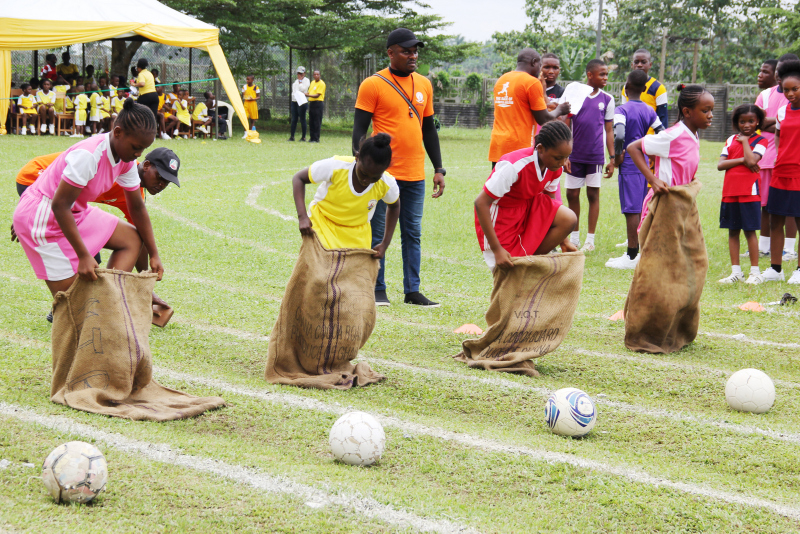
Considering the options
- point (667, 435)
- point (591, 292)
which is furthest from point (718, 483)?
point (591, 292)

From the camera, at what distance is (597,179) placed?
9.92 metres

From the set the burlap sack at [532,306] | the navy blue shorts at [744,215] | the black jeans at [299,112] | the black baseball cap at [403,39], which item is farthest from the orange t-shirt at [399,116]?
the black jeans at [299,112]

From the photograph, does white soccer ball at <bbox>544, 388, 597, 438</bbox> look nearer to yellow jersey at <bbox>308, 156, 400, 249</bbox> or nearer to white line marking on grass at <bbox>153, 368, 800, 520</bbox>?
white line marking on grass at <bbox>153, 368, 800, 520</bbox>

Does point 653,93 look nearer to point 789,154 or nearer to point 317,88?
point 789,154

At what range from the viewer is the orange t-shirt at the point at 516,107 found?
851cm

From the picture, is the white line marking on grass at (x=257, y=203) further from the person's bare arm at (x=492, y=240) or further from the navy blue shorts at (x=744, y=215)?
the person's bare arm at (x=492, y=240)

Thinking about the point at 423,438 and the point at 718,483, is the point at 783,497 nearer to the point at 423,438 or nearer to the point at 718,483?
the point at 718,483

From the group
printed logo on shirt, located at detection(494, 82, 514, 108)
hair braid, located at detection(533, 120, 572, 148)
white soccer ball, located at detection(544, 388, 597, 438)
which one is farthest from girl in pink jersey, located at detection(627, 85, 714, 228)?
white soccer ball, located at detection(544, 388, 597, 438)

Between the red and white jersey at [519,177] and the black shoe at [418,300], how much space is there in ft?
6.69

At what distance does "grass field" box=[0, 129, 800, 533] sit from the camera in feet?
11.0

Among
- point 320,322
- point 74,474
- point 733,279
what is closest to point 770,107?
point 733,279

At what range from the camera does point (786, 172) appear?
8438 mm

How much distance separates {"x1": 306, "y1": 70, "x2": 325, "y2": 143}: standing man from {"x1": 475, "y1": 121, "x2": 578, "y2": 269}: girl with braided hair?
17064mm

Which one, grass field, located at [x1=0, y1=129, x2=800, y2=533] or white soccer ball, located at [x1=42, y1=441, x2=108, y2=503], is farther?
grass field, located at [x1=0, y1=129, x2=800, y2=533]
